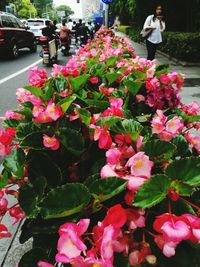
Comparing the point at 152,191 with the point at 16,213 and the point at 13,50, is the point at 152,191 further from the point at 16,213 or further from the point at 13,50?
the point at 13,50

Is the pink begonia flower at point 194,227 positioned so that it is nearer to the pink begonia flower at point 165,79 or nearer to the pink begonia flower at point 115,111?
the pink begonia flower at point 115,111

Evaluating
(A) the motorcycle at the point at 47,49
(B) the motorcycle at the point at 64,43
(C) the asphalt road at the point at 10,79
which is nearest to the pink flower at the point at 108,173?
(C) the asphalt road at the point at 10,79

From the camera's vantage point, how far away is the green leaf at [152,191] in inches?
34.8

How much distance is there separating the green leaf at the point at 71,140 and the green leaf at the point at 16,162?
15 cm

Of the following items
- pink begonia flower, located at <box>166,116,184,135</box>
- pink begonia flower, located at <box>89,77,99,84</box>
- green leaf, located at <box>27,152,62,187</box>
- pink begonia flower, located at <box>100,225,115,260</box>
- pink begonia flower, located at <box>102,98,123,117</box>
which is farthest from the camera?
pink begonia flower, located at <box>89,77,99,84</box>

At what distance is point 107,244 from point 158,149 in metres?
0.38

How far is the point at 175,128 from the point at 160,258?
0.50m

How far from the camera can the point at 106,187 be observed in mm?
949

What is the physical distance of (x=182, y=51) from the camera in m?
12.4

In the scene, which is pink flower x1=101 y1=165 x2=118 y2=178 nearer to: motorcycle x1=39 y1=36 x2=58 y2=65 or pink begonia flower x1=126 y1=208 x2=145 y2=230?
pink begonia flower x1=126 y1=208 x2=145 y2=230

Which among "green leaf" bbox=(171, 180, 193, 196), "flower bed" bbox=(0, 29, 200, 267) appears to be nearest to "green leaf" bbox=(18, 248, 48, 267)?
"flower bed" bbox=(0, 29, 200, 267)

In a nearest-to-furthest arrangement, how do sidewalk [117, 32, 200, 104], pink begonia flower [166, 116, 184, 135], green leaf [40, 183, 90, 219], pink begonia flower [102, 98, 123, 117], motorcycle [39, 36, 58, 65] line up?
green leaf [40, 183, 90, 219] → pink begonia flower [166, 116, 184, 135] → pink begonia flower [102, 98, 123, 117] → sidewalk [117, 32, 200, 104] → motorcycle [39, 36, 58, 65]

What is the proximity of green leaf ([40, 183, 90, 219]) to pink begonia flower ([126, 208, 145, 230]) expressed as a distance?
115mm

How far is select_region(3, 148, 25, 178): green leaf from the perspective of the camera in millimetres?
1203
